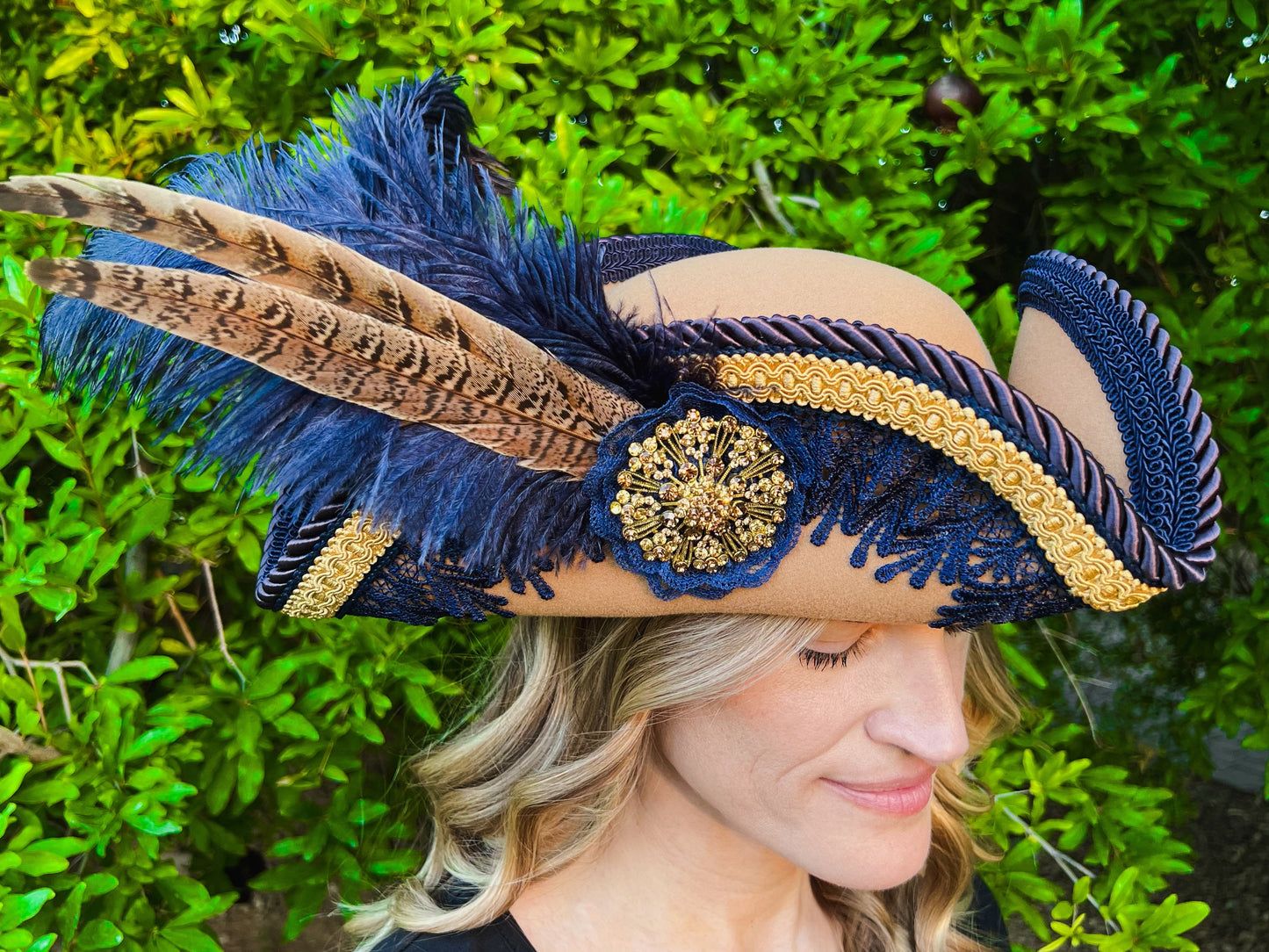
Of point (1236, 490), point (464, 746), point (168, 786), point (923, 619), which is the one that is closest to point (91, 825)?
point (168, 786)

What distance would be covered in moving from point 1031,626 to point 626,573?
1.94 meters

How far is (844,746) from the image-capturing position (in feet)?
4.43

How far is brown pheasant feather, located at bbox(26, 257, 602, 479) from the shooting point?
37.7 inches

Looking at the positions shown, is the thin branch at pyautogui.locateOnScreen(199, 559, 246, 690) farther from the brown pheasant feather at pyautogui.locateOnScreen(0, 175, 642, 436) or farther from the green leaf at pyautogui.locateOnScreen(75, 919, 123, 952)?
the brown pheasant feather at pyautogui.locateOnScreen(0, 175, 642, 436)

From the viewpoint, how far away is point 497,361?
3.67 feet

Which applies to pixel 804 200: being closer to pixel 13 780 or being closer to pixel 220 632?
pixel 220 632

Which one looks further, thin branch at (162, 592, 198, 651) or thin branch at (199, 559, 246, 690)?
thin branch at (162, 592, 198, 651)

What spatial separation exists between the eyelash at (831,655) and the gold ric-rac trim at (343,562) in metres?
0.55
